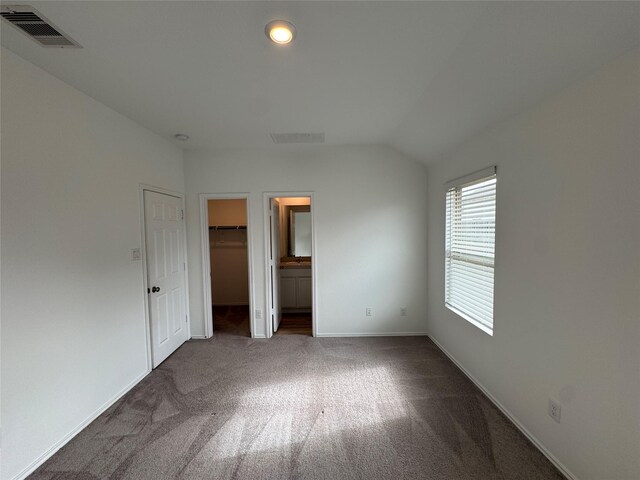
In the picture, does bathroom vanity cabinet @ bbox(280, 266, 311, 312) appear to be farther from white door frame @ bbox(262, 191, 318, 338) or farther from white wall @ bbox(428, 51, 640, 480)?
white wall @ bbox(428, 51, 640, 480)

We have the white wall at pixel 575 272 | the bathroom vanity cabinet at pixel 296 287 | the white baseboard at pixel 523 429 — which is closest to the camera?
the white wall at pixel 575 272

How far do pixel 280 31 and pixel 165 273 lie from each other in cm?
282

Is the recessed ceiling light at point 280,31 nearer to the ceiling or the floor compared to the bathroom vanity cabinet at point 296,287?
nearer to the ceiling

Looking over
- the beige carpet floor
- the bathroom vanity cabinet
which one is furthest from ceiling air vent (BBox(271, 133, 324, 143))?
the beige carpet floor

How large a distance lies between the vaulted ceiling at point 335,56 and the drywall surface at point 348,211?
101 cm

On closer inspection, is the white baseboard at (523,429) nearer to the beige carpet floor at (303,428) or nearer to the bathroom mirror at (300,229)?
the beige carpet floor at (303,428)

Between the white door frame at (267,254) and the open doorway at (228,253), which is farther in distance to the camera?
the open doorway at (228,253)

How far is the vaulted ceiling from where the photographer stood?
1296 mm

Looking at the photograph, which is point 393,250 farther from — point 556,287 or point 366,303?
point 556,287

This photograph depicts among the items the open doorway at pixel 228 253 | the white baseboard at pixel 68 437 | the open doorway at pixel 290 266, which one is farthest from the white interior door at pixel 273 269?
the white baseboard at pixel 68 437

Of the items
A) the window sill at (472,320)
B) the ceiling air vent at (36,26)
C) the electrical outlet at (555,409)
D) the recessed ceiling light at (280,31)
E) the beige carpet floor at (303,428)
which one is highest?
the ceiling air vent at (36,26)

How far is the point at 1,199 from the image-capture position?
153cm

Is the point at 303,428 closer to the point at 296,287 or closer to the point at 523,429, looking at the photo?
the point at 523,429

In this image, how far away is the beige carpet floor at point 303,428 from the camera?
165cm
